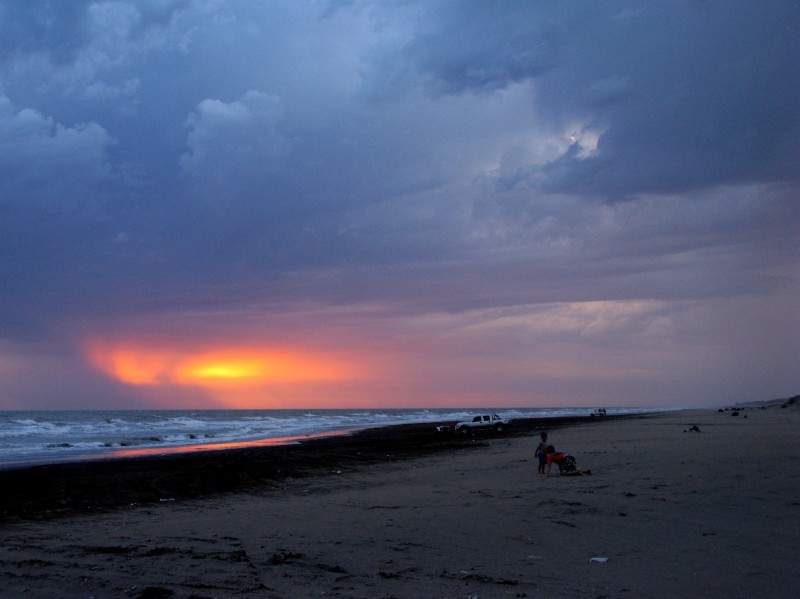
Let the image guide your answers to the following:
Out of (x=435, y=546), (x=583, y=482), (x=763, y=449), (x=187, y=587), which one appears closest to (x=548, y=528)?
(x=435, y=546)

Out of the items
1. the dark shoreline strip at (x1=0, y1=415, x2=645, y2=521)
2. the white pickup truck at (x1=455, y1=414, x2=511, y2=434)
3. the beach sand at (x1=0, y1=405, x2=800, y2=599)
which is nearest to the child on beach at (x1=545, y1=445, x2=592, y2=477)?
the beach sand at (x1=0, y1=405, x2=800, y2=599)

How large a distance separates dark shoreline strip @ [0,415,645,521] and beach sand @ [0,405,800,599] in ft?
0.73

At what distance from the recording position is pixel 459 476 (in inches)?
797

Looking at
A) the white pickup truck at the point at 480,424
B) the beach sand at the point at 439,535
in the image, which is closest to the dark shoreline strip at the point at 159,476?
the beach sand at the point at 439,535

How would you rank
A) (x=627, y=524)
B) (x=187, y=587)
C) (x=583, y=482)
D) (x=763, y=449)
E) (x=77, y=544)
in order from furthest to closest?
(x=763, y=449) → (x=583, y=482) → (x=77, y=544) → (x=627, y=524) → (x=187, y=587)

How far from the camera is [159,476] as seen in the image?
24.5m

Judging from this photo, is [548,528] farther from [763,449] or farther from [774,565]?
[763,449]

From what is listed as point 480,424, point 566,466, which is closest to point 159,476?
point 566,466

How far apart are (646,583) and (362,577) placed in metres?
3.95

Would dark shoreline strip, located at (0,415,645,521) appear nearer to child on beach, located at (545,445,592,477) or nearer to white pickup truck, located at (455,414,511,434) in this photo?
child on beach, located at (545,445,592,477)

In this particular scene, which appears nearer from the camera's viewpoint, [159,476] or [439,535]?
[439,535]

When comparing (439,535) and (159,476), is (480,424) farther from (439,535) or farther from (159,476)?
(439,535)

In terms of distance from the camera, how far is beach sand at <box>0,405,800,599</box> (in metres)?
8.66

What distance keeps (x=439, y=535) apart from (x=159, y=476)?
1684cm
